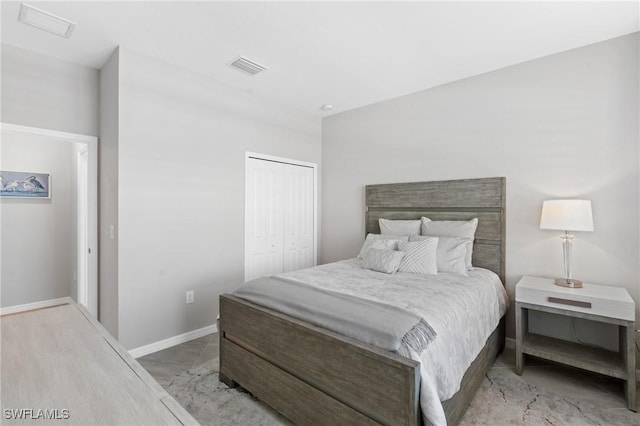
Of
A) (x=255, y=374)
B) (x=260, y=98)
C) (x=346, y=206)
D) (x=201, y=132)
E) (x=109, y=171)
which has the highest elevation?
(x=260, y=98)

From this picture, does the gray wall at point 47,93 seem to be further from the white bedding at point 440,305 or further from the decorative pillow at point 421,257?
the decorative pillow at point 421,257

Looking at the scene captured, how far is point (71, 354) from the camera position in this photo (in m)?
0.91

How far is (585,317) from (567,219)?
2.33 ft

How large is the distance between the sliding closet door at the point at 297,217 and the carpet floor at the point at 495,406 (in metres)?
2.06

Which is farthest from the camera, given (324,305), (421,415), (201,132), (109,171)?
(201,132)

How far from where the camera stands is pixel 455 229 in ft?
10.1

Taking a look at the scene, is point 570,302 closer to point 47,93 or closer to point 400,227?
point 400,227

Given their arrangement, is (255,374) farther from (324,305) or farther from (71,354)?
(71,354)

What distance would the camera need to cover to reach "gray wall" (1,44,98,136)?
2.60 metres

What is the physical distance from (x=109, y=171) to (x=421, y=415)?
119 inches

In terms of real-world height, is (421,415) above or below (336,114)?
below

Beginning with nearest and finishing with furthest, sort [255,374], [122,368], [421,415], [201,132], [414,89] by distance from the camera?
[122,368], [421,415], [255,374], [201,132], [414,89]

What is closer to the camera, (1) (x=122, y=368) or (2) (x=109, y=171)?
(1) (x=122, y=368)

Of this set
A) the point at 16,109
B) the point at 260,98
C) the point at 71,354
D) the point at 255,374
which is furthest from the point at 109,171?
the point at 71,354
